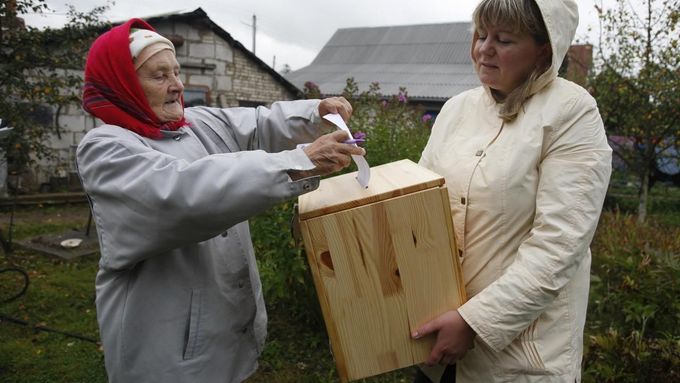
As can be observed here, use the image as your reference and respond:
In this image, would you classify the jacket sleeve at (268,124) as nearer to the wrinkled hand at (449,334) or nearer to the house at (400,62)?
the wrinkled hand at (449,334)

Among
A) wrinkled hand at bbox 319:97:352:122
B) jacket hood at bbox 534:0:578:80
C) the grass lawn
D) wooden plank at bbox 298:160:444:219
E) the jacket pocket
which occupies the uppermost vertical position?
jacket hood at bbox 534:0:578:80

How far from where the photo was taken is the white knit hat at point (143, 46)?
1.63 metres

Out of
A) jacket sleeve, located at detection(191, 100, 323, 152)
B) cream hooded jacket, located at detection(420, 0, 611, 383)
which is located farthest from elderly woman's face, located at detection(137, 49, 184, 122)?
cream hooded jacket, located at detection(420, 0, 611, 383)

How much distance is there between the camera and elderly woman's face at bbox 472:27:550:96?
5.19ft

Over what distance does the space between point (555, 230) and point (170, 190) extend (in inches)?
40.5

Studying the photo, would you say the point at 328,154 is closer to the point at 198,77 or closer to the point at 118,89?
the point at 118,89

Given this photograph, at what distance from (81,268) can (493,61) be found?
231 inches

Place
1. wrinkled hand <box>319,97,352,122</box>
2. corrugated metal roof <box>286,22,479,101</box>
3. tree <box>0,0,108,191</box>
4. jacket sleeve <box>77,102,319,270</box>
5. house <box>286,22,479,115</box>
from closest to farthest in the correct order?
jacket sleeve <box>77,102,319,270</box> → wrinkled hand <box>319,97,352,122</box> → tree <box>0,0,108,191</box> → house <box>286,22,479,115</box> → corrugated metal roof <box>286,22,479,101</box>

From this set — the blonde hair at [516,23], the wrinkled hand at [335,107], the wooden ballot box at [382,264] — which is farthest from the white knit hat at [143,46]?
the blonde hair at [516,23]

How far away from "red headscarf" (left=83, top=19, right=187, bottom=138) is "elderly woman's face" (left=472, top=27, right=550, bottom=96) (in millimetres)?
1058

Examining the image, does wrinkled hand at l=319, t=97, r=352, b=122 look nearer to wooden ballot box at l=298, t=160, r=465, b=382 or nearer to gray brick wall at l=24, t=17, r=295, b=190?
wooden ballot box at l=298, t=160, r=465, b=382

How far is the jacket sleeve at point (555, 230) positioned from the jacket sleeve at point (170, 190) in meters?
0.63

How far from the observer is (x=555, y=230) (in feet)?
4.70

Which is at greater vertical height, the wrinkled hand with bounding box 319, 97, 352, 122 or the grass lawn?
the wrinkled hand with bounding box 319, 97, 352, 122
